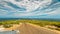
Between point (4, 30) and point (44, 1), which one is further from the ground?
point (44, 1)

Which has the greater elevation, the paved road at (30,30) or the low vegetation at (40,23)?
the low vegetation at (40,23)

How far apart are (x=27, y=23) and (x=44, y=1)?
29.4 inches

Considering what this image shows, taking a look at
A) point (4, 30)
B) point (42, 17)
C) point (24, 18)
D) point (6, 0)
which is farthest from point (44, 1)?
point (4, 30)

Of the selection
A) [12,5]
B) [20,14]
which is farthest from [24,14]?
[12,5]

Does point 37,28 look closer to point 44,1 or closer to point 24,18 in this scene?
point 24,18

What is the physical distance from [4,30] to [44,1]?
4.28ft

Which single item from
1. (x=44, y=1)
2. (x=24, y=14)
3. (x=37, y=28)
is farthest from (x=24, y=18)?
(x=44, y=1)

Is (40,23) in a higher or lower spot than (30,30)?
higher

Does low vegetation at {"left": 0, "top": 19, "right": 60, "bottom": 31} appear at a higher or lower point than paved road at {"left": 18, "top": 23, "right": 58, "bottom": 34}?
higher

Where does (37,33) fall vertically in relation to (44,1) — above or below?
below

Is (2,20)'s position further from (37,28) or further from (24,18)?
(37,28)

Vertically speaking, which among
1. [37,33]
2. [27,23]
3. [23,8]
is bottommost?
[37,33]

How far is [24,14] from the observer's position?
4078mm

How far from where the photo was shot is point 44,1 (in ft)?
13.6
